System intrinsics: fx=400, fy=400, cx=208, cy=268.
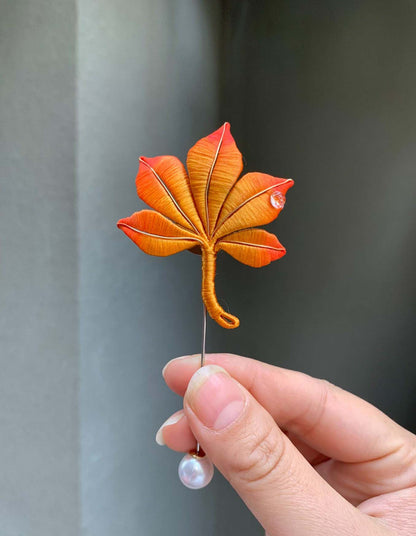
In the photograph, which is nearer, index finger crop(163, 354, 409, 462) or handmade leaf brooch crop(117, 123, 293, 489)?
handmade leaf brooch crop(117, 123, 293, 489)

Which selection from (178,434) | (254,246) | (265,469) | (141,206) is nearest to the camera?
(265,469)

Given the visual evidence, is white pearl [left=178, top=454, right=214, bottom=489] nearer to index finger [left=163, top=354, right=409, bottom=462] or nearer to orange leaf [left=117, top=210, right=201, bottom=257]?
index finger [left=163, top=354, right=409, bottom=462]

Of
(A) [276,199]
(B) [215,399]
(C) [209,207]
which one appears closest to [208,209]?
(C) [209,207]

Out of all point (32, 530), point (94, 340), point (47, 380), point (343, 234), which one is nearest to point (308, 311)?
point (343, 234)

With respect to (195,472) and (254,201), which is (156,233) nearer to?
(254,201)

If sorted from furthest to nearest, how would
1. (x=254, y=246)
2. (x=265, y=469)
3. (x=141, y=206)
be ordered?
(x=141, y=206)
(x=254, y=246)
(x=265, y=469)

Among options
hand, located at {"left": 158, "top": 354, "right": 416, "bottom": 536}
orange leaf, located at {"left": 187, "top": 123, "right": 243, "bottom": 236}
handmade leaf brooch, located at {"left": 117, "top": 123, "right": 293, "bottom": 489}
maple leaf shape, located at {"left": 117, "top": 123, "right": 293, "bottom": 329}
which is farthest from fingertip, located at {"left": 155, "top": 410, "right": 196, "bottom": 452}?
orange leaf, located at {"left": 187, "top": 123, "right": 243, "bottom": 236}

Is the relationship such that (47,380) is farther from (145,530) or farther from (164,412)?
(145,530)
